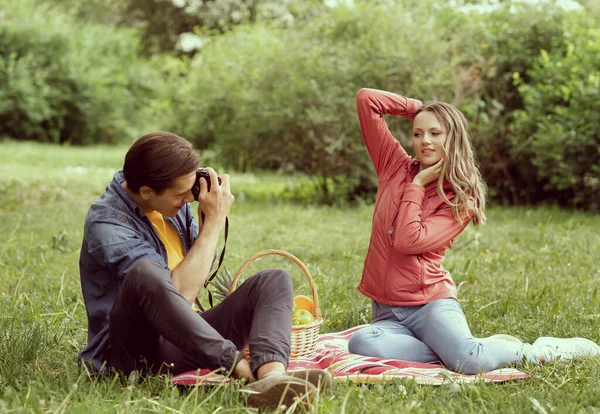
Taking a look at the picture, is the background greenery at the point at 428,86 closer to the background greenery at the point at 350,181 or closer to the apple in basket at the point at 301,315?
the background greenery at the point at 350,181

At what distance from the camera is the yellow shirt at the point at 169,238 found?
3.35 meters

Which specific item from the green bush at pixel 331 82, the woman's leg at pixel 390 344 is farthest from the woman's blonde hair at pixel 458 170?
the green bush at pixel 331 82

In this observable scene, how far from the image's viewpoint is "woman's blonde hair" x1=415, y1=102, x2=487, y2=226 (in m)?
3.71

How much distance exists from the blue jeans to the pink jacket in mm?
71

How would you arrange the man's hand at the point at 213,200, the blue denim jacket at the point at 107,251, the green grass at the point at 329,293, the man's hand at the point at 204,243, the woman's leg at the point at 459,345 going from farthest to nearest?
the woman's leg at the point at 459,345 → the man's hand at the point at 213,200 → the man's hand at the point at 204,243 → the blue denim jacket at the point at 107,251 → the green grass at the point at 329,293

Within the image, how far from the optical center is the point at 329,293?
4742 mm

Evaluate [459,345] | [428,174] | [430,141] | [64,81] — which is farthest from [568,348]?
[64,81]

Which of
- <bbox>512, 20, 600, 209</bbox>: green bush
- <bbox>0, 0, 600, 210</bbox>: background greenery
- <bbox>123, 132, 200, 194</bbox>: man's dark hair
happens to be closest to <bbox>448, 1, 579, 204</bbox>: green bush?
<bbox>0, 0, 600, 210</bbox>: background greenery

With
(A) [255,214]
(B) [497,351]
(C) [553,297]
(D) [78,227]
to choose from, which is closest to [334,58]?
(A) [255,214]

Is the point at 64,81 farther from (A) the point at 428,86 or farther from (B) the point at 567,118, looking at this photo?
(B) the point at 567,118

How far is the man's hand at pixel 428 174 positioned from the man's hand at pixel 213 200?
3.18 ft

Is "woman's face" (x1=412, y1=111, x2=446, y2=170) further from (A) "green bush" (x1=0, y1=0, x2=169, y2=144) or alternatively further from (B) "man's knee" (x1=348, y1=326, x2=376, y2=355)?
(A) "green bush" (x1=0, y1=0, x2=169, y2=144)

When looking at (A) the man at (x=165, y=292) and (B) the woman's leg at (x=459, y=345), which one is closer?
(A) the man at (x=165, y=292)

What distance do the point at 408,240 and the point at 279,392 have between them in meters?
1.17
